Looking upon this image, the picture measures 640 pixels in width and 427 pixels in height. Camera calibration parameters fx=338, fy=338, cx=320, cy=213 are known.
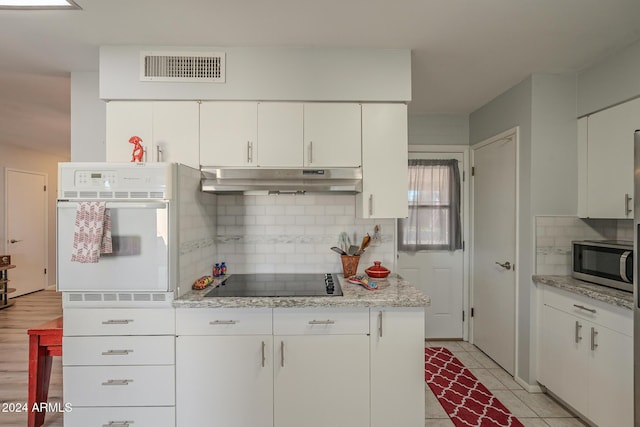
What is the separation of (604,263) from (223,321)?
2.50 meters

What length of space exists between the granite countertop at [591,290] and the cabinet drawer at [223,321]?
2.03 meters

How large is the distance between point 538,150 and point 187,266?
2.79 meters

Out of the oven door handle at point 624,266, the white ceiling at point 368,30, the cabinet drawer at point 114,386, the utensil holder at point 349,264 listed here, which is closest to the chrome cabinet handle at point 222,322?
the cabinet drawer at point 114,386

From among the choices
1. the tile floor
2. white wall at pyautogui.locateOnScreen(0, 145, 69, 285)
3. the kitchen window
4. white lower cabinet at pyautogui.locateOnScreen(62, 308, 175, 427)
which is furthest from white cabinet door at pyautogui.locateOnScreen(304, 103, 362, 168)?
white wall at pyautogui.locateOnScreen(0, 145, 69, 285)

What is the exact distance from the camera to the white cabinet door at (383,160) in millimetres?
2420

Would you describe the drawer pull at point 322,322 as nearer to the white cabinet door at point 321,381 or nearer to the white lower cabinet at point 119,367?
the white cabinet door at point 321,381

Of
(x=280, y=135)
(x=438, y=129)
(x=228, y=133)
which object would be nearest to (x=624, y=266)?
(x=438, y=129)

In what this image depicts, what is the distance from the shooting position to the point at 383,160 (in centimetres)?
243

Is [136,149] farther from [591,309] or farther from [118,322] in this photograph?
[591,309]

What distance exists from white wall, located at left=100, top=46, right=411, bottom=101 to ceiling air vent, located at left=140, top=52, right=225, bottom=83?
3cm

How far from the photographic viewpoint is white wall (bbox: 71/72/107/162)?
8.96 ft

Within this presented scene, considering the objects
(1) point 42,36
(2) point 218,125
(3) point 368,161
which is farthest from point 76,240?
(3) point 368,161

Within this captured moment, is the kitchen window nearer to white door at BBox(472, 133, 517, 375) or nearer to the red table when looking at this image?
white door at BBox(472, 133, 517, 375)

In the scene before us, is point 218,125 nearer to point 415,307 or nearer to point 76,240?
point 76,240
